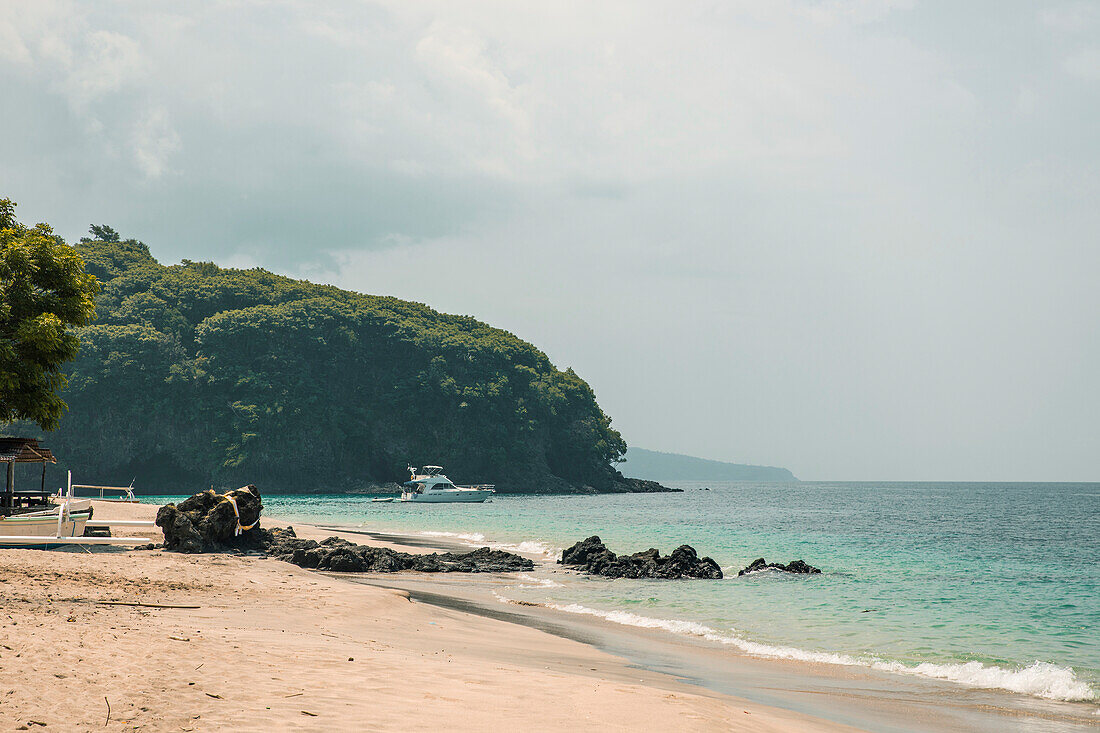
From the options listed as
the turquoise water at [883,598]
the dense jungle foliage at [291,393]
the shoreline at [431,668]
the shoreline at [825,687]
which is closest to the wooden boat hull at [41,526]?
the shoreline at [431,668]

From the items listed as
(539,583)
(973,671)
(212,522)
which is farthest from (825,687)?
(212,522)

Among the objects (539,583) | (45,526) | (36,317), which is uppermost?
(36,317)

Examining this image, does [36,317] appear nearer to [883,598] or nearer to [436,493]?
[883,598]

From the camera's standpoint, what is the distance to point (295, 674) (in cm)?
701

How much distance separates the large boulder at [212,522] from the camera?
2017cm

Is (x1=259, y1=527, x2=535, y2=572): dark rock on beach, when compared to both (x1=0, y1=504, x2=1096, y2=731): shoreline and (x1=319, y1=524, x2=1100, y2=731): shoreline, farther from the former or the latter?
(x1=319, y1=524, x2=1100, y2=731): shoreline

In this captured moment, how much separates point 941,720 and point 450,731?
20.3ft

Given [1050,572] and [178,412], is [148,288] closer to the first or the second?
[178,412]

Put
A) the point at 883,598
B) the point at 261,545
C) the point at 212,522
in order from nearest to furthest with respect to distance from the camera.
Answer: the point at 883,598 < the point at 212,522 < the point at 261,545

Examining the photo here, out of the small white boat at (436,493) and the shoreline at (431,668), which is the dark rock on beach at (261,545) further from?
the small white boat at (436,493)

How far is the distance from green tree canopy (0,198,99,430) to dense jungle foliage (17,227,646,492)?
219 ft

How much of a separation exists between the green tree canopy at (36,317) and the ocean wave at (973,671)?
59.7ft

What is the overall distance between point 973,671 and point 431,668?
28.2 ft

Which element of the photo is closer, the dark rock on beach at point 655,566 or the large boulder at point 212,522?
the large boulder at point 212,522
